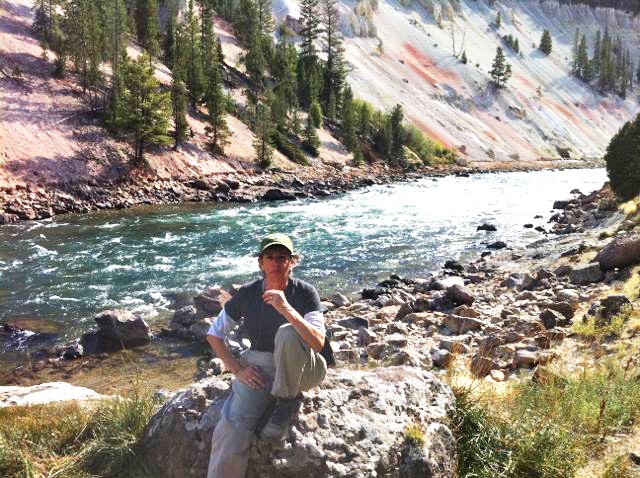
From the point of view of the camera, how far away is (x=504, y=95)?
11025cm

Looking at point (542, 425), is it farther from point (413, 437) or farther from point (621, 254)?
point (621, 254)

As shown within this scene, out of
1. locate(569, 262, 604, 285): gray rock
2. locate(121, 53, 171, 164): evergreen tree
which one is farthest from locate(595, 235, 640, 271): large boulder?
locate(121, 53, 171, 164): evergreen tree

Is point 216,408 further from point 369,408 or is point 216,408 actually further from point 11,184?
point 11,184

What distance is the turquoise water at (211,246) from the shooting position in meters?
17.0

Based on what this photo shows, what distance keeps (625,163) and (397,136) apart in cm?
4826

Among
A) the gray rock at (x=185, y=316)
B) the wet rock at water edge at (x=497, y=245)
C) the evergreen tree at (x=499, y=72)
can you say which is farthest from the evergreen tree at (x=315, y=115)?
the evergreen tree at (x=499, y=72)

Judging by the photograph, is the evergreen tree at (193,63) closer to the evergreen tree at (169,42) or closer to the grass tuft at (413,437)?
the evergreen tree at (169,42)

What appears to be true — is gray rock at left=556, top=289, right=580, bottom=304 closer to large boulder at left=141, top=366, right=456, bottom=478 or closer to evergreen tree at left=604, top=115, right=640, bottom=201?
large boulder at left=141, top=366, right=456, bottom=478

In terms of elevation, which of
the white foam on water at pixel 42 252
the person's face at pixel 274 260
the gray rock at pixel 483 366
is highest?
the person's face at pixel 274 260

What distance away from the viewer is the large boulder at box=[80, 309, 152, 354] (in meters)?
12.4

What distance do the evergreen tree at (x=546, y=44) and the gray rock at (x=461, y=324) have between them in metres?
158

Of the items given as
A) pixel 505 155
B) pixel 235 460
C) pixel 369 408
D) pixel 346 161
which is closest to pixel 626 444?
pixel 369 408

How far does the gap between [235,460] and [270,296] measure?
53.2 inches

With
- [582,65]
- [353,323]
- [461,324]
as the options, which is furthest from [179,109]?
[582,65]
